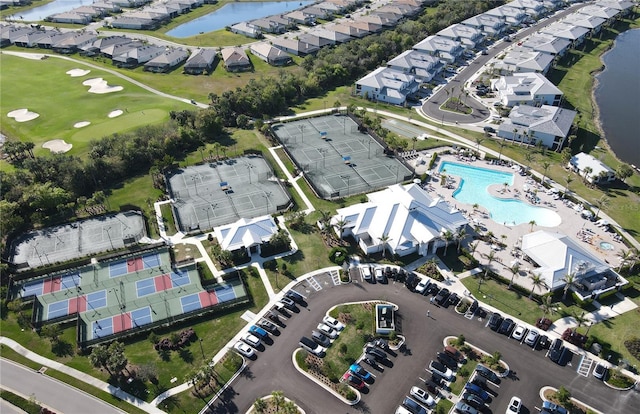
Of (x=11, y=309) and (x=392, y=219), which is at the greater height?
(x=392, y=219)

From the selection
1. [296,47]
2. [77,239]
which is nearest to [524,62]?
[296,47]

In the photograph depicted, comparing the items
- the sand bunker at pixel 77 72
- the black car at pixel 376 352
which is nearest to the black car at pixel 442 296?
the black car at pixel 376 352

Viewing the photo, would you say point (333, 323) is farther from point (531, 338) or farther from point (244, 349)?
point (531, 338)

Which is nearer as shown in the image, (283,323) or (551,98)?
(283,323)

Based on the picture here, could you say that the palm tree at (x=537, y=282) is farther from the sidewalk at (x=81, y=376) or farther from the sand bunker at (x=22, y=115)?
the sand bunker at (x=22, y=115)

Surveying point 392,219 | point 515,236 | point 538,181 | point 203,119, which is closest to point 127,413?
point 392,219

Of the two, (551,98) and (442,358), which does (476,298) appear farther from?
(551,98)
